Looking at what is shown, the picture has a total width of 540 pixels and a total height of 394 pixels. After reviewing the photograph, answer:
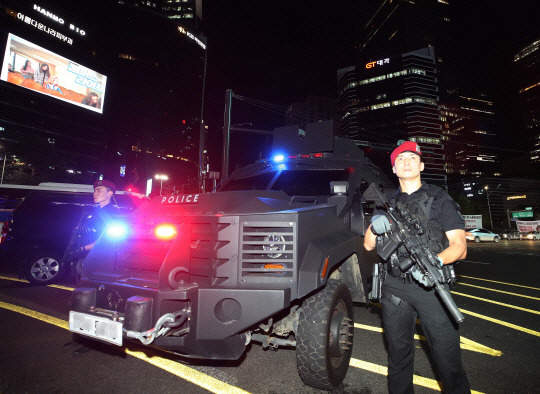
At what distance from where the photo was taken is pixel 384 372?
2.75 m

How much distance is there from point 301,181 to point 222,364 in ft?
7.63

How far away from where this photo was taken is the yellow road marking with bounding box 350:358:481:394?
254 centimetres

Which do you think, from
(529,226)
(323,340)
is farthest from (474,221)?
(323,340)

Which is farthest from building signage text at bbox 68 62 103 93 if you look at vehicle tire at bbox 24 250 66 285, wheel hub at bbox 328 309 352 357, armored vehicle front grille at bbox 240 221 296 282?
wheel hub at bbox 328 309 352 357

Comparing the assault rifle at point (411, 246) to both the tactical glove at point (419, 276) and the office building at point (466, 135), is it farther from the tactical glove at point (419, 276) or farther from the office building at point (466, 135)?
the office building at point (466, 135)

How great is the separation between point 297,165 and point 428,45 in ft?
552

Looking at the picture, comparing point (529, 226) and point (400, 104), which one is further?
point (400, 104)

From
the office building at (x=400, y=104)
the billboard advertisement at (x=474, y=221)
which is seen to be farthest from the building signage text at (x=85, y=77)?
the office building at (x=400, y=104)

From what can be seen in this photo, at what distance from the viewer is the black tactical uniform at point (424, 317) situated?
1969 mm

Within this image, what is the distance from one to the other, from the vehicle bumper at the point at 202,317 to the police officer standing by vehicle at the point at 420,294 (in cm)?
89

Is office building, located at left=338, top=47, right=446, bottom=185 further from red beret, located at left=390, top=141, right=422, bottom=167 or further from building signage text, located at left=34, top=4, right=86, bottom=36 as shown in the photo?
red beret, located at left=390, top=141, right=422, bottom=167

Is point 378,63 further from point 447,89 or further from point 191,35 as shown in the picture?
point 191,35

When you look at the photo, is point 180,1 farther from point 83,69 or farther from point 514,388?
point 514,388

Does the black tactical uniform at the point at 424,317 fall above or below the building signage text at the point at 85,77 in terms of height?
below
